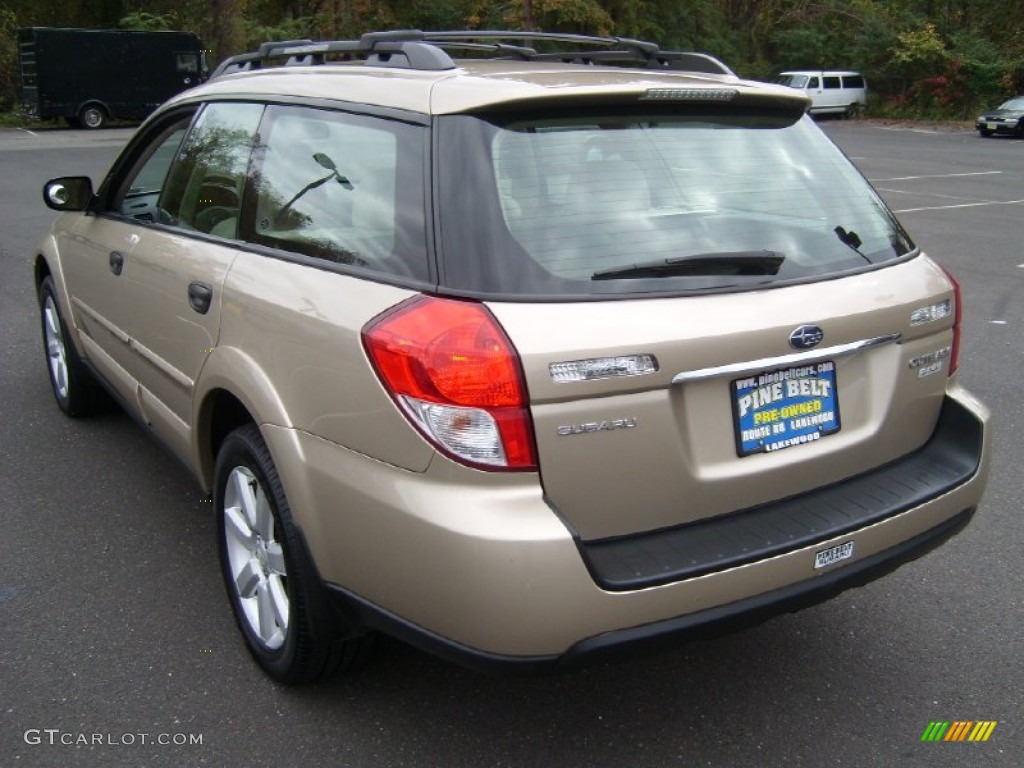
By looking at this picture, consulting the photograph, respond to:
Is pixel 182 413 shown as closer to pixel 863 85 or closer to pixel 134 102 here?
pixel 134 102

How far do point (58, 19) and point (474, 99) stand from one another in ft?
142

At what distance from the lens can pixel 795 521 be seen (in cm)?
266

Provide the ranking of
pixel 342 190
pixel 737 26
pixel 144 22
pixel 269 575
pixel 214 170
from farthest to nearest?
1. pixel 737 26
2. pixel 144 22
3. pixel 214 170
4. pixel 269 575
5. pixel 342 190

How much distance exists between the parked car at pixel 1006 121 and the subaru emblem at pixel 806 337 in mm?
34074

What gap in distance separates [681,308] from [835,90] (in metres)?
45.2

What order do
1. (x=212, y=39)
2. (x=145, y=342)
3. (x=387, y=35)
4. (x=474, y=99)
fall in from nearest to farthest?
(x=474, y=99) → (x=387, y=35) → (x=145, y=342) → (x=212, y=39)

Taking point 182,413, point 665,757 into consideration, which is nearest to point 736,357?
point 665,757

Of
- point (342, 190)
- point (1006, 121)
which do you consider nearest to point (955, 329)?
point (342, 190)

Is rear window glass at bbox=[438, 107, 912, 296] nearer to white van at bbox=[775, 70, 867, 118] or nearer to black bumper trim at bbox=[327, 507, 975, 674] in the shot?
black bumper trim at bbox=[327, 507, 975, 674]

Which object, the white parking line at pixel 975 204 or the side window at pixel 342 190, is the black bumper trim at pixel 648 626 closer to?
the side window at pixel 342 190

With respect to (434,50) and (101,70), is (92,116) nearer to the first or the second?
(101,70)

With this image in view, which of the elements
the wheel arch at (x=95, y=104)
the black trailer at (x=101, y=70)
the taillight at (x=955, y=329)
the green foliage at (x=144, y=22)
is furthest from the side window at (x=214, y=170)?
the green foliage at (x=144, y=22)

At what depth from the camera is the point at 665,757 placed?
2.78 m

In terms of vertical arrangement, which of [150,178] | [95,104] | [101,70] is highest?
[101,70]
